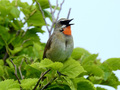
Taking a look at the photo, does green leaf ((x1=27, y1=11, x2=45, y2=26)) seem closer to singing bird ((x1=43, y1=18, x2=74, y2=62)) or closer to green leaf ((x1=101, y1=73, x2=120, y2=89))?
singing bird ((x1=43, y1=18, x2=74, y2=62))

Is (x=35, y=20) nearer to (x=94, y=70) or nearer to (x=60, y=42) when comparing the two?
(x=60, y=42)

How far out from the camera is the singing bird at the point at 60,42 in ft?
10.9

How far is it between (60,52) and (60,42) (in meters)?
0.15

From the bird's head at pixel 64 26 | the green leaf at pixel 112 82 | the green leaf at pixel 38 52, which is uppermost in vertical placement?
the bird's head at pixel 64 26

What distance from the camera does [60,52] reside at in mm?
3328

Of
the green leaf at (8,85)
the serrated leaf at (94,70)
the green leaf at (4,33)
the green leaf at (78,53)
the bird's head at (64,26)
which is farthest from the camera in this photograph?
the green leaf at (4,33)

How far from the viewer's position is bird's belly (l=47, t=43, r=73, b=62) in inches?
128

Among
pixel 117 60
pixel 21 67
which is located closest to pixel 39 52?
pixel 21 67

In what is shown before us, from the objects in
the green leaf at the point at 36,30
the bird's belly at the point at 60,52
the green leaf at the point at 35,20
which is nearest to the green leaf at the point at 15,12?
the green leaf at the point at 35,20

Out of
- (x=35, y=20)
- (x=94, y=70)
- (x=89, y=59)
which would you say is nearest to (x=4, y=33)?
(x=35, y=20)

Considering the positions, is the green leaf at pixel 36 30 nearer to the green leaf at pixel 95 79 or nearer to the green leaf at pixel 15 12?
the green leaf at pixel 15 12

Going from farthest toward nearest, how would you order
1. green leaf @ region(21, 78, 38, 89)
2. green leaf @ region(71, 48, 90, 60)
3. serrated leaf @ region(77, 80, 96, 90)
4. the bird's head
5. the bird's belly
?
green leaf @ region(71, 48, 90, 60) → the bird's head → the bird's belly → serrated leaf @ region(77, 80, 96, 90) → green leaf @ region(21, 78, 38, 89)

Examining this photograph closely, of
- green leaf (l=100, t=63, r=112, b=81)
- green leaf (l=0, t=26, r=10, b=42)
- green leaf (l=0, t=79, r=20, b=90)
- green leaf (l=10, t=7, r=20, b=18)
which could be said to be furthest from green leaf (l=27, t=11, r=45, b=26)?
green leaf (l=0, t=79, r=20, b=90)

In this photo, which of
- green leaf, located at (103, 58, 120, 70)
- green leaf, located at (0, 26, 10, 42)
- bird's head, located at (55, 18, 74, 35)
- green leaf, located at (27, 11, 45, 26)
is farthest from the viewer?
green leaf, located at (27, 11, 45, 26)
